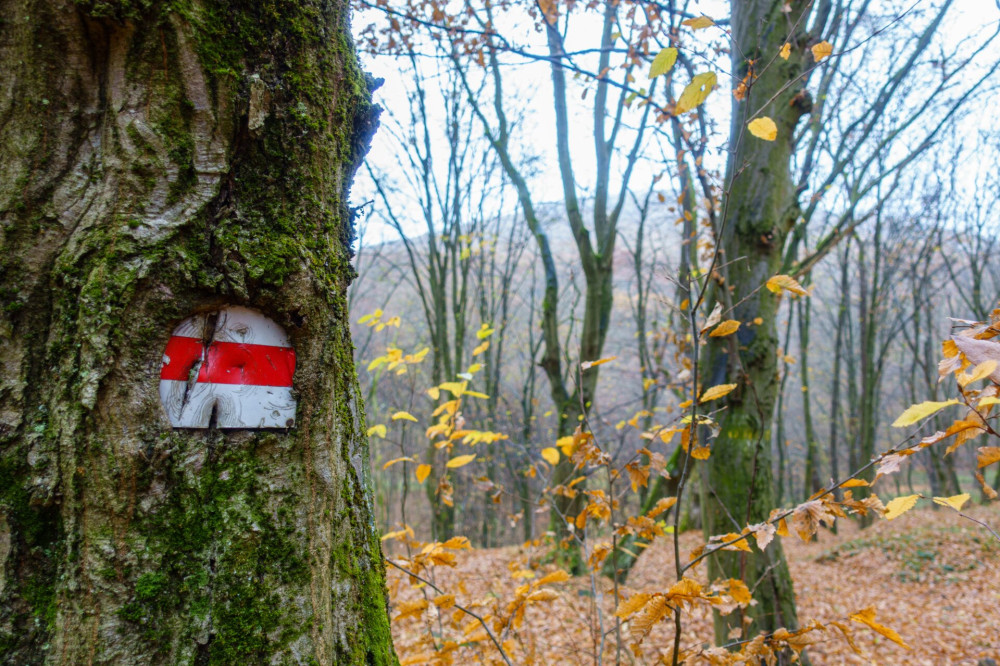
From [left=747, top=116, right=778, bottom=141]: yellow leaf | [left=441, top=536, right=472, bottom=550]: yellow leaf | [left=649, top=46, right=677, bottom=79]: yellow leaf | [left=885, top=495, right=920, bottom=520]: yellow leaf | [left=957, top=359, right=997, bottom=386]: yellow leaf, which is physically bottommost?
[left=441, top=536, right=472, bottom=550]: yellow leaf

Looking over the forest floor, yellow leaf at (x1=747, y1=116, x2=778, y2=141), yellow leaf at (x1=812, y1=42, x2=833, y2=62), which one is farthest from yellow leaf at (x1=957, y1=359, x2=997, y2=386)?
the forest floor

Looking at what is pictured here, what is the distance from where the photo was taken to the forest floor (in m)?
3.44

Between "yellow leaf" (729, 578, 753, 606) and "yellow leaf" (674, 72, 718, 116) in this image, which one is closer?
"yellow leaf" (674, 72, 718, 116)

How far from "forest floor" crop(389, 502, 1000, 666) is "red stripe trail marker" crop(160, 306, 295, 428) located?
3.61 feet

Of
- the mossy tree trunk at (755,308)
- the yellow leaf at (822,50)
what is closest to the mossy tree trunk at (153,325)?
the yellow leaf at (822,50)

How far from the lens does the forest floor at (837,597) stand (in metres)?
3.44

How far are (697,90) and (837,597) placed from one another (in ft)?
23.1

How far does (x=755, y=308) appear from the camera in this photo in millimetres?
2725

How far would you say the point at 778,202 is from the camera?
9.14 feet

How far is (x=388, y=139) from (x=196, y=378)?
7.39 meters

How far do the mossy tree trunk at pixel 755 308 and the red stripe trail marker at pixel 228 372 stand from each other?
2304 millimetres

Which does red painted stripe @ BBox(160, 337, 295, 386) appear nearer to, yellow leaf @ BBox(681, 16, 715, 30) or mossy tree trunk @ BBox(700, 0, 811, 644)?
yellow leaf @ BBox(681, 16, 715, 30)

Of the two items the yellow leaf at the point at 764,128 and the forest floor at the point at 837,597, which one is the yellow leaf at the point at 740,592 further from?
the yellow leaf at the point at 764,128

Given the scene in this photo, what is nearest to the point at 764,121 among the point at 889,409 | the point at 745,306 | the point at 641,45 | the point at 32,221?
the point at 745,306
